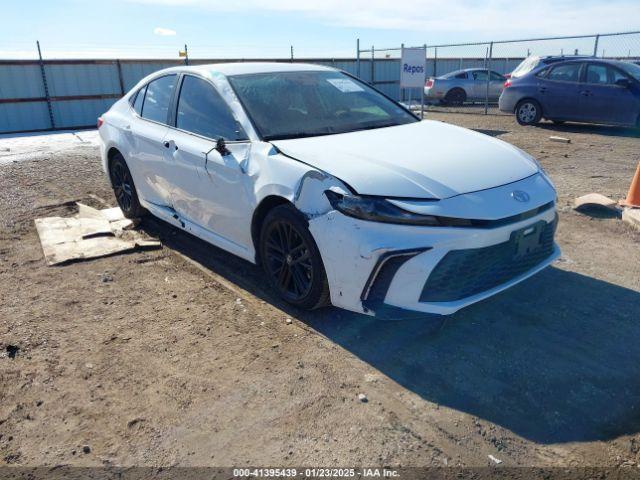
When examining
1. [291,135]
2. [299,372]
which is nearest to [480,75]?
[291,135]

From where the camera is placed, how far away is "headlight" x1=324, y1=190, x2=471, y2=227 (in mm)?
2908

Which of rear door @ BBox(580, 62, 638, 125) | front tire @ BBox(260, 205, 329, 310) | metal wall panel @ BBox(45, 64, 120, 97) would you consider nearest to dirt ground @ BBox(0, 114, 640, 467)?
front tire @ BBox(260, 205, 329, 310)

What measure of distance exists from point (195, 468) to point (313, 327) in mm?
1321

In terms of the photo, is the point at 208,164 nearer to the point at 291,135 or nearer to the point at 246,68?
the point at 291,135

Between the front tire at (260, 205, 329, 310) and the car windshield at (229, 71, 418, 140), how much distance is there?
2.07 feet

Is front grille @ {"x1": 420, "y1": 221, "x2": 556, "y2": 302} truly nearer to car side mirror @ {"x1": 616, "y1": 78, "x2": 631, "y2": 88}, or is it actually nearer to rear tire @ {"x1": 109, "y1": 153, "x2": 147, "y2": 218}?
rear tire @ {"x1": 109, "y1": 153, "x2": 147, "y2": 218}

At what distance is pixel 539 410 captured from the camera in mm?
2602

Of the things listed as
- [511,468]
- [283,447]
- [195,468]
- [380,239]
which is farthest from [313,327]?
[511,468]

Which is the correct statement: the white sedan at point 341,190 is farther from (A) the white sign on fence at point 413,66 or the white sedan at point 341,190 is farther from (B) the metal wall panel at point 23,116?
(B) the metal wall panel at point 23,116

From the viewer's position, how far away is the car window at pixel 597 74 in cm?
1120

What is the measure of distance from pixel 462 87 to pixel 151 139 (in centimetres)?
1711

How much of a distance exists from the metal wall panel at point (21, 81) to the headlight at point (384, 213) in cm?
1586

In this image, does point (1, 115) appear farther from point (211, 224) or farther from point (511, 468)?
point (511, 468)

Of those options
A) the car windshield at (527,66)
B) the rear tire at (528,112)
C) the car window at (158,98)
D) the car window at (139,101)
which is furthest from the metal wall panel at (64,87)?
the car window at (158,98)
